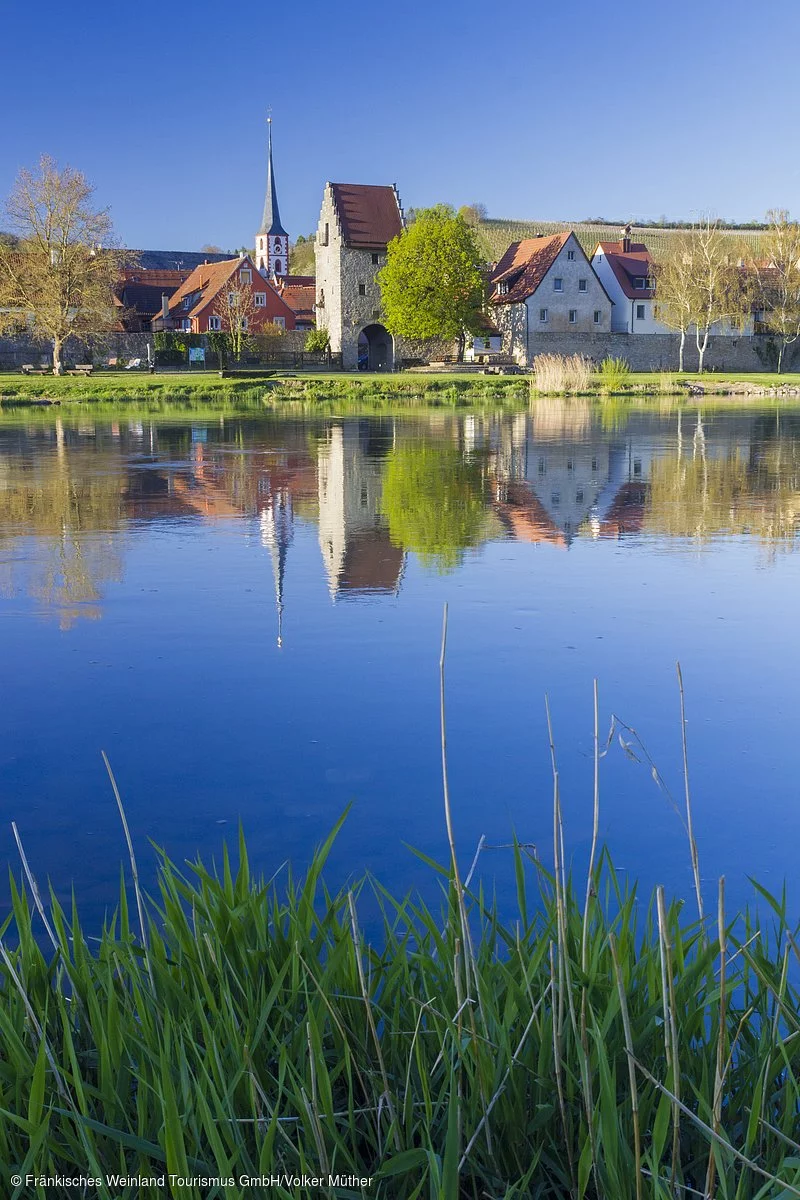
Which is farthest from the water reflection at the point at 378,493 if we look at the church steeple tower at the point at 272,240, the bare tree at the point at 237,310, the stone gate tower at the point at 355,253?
the church steeple tower at the point at 272,240

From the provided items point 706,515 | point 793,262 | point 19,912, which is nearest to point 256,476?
point 706,515

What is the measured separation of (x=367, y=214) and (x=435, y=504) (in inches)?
2781

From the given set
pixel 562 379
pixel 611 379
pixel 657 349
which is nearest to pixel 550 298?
pixel 657 349

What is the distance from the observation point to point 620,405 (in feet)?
131

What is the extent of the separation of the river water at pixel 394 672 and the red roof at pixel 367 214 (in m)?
67.7

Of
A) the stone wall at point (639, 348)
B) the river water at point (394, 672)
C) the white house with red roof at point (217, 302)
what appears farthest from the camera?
the white house with red roof at point (217, 302)

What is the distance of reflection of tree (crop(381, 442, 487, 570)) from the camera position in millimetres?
10844

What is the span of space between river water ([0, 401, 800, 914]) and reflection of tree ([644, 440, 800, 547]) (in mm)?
88

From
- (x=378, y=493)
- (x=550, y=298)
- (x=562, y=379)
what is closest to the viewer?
(x=378, y=493)

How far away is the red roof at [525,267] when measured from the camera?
7506cm

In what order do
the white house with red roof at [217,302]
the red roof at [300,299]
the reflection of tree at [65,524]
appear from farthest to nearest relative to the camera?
the red roof at [300,299], the white house with red roof at [217,302], the reflection of tree at [65,524]

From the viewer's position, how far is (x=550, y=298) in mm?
75312

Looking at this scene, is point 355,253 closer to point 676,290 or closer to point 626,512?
point 676,290

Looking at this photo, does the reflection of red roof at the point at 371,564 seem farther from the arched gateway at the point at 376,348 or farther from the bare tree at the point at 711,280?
the arched gateway at the point at 376,348
